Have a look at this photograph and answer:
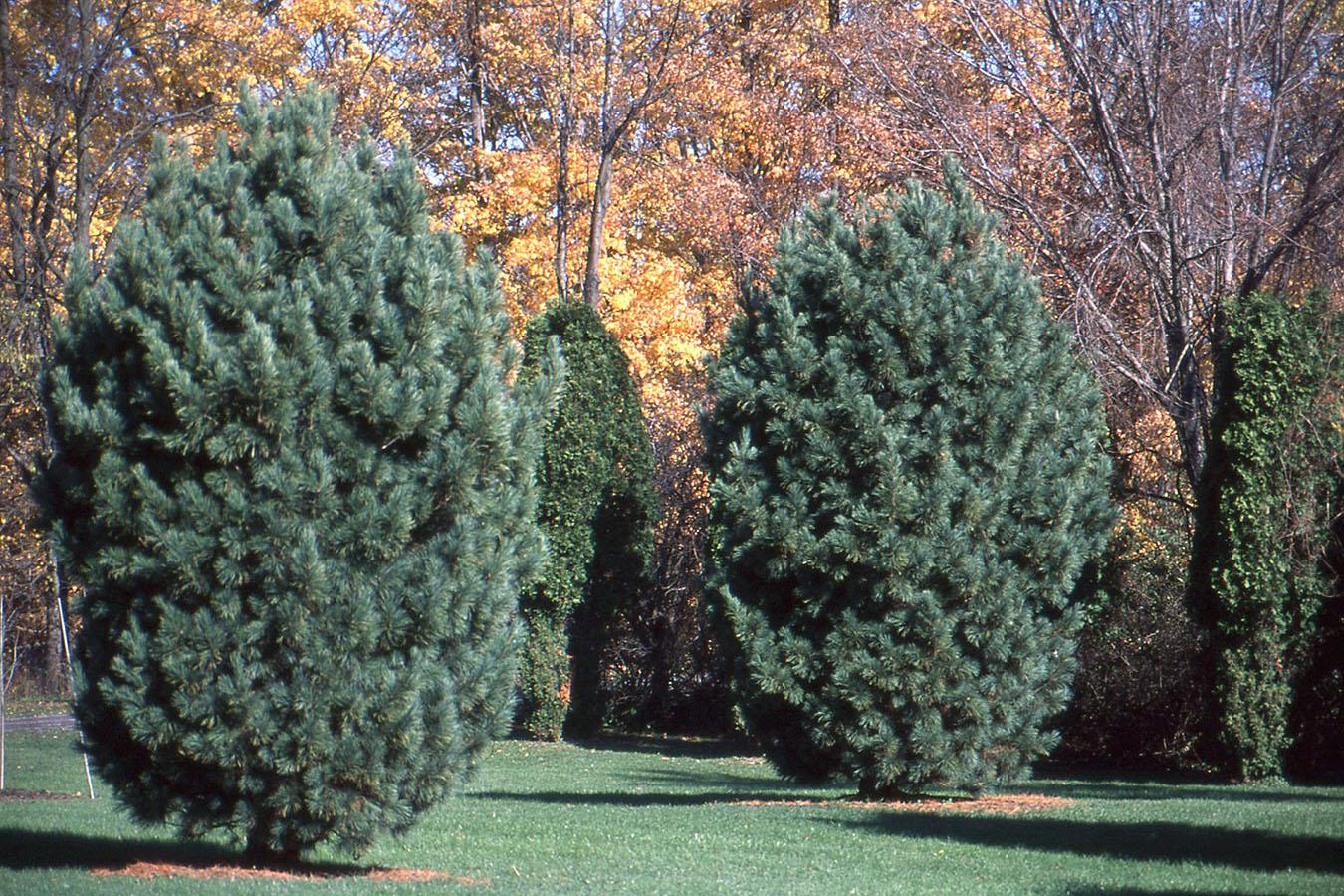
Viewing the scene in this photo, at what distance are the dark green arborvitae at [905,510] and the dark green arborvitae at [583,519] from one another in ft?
27.9

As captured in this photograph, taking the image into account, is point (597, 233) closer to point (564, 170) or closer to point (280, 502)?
point (564, 170)

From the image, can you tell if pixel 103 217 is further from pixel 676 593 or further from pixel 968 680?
pixel 968 680

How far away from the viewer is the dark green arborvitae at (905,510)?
35.9 ft

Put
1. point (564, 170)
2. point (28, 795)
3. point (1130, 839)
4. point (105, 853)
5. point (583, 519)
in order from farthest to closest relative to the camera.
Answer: point (564, 170) → point (583, 519) → point (28, 795) → point (1130, 839) → point (105, 853)

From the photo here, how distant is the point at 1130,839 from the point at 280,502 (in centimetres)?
644

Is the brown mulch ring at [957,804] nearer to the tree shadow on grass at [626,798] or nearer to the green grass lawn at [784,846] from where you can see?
the green grass lawn at [784,846]

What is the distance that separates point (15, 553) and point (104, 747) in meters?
16.4

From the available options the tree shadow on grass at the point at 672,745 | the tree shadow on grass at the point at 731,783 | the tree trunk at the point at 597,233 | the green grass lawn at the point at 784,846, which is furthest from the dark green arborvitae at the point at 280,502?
the tree trunk at the point at 597,233

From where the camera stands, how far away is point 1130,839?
9.57 meters

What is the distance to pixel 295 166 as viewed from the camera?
7.68 metres

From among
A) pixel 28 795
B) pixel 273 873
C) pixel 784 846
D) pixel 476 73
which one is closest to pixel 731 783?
pixel 784 846

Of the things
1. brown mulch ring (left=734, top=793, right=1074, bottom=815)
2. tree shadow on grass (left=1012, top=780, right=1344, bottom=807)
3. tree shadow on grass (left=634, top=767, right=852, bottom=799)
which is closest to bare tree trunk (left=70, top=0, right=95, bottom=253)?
tree shadow on grass (left=634, top=767, right=852, bottom=799)

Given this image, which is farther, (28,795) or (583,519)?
(583,519)

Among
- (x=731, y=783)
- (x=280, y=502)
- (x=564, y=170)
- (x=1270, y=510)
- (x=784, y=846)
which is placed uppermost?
(x=564, y=170)
